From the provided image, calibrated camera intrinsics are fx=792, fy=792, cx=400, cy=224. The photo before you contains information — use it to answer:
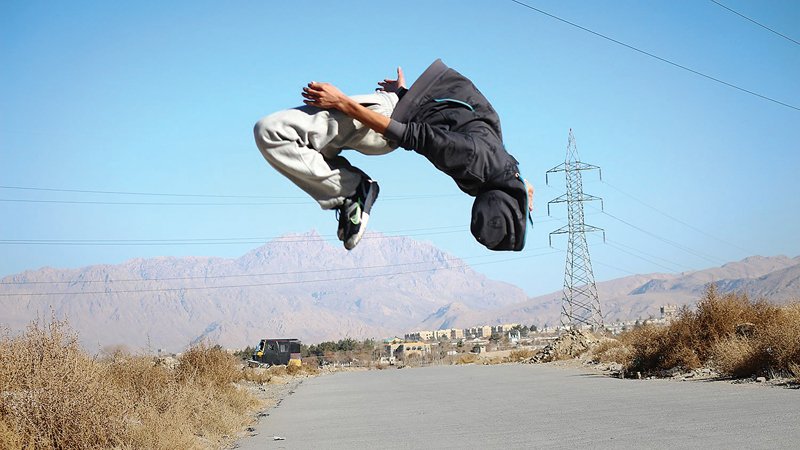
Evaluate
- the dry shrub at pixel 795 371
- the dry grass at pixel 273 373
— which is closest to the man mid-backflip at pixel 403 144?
the dry shrub at pixel 795 371

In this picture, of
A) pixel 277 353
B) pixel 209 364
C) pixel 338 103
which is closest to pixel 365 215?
pixel 338 103

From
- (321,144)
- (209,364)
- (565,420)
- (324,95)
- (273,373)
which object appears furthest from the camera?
(273,373)

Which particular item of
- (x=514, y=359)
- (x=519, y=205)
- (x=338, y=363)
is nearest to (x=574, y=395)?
(x=519, y=205)

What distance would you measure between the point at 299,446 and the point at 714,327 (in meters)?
13.3

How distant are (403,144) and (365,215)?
655mm

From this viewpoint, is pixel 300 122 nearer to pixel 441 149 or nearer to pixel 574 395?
pixel 441 149

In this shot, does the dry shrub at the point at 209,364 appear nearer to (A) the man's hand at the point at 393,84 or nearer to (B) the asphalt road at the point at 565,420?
(B) the asphalt road at the point at 565,420

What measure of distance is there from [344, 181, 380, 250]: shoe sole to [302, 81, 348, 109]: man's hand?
72 cm

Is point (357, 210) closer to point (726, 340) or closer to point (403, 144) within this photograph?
point (403, 144)

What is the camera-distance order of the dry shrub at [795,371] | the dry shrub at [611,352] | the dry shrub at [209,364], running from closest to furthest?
the dry shrub at [795,371], the dry shrub at [209,364], the dry shrub at [611,352]

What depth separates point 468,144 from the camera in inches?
183

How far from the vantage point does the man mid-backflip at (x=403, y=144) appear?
461cm

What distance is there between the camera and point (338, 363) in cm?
8194

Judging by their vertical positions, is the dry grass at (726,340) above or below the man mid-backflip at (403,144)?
below
